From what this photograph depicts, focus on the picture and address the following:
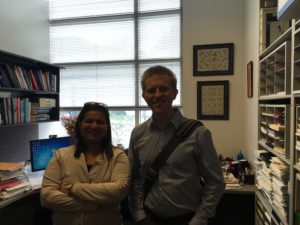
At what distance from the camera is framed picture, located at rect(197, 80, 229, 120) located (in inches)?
135

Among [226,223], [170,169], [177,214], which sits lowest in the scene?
[226,223]

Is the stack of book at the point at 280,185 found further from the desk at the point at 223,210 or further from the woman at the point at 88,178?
the woman at the point at 88,178

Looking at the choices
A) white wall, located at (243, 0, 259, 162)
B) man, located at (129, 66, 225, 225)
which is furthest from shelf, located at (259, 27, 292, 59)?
man, located at (129, 66, 225, 225)

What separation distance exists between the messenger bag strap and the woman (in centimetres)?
21

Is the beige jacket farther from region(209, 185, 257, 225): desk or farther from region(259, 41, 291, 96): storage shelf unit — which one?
region(209, 185, 257, 225): desk

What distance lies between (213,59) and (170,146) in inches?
91.9

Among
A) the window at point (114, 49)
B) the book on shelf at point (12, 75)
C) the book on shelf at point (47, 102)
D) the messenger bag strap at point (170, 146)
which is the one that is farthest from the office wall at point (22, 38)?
the messenger bag strap at point (170, 146)

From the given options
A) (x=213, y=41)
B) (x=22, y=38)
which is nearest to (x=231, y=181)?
(x=213, y=41)

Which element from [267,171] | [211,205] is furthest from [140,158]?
[267,171]

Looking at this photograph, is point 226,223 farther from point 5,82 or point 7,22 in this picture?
point 7,22

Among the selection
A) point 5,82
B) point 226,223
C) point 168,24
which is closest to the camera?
point 226,223

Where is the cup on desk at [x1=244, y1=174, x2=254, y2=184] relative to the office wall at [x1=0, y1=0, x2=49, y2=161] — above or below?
below

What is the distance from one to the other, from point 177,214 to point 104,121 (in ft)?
2.19

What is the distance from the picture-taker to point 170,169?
1.37 m
